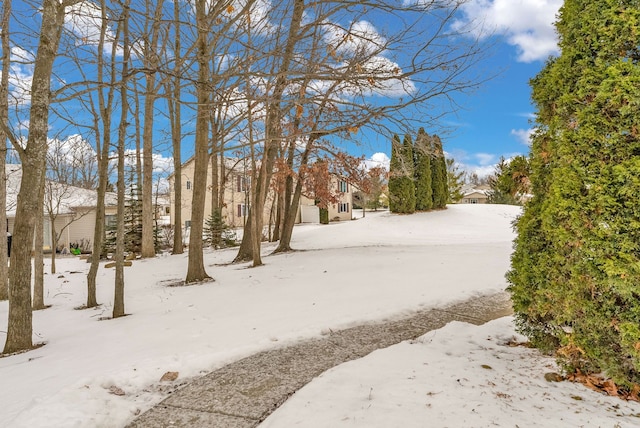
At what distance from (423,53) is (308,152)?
20.5ft

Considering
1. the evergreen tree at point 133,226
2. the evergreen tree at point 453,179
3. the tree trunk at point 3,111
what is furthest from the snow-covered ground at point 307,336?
the evergreen tree at point 453,179

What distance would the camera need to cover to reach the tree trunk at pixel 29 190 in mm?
4164

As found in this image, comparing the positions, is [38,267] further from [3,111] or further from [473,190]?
[473,190]

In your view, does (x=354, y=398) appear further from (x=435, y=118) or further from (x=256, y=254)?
(x=256, y=254)

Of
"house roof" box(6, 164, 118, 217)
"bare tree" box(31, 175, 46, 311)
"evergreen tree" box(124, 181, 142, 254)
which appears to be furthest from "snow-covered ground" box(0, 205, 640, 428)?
"house roof" box(6, 164, 118, 217)

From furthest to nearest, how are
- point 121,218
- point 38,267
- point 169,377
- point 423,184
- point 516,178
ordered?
1. point 423,184
2. point 38,267
3. point 121,218
4. point 516,178
5. point 169,377

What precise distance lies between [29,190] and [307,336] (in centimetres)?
351

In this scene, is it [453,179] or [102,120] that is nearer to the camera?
[102,120]

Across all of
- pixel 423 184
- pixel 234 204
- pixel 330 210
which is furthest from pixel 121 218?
pixel 330 210

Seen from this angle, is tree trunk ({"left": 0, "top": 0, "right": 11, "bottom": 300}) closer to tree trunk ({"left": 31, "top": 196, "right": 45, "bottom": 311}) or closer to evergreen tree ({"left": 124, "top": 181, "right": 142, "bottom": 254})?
tree trunk ({"left": 31, "top": 196, "right": 45, "bottom": 311})

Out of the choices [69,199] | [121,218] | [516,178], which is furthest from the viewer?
[69,199]

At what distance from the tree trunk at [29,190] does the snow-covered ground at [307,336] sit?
0.37 metres

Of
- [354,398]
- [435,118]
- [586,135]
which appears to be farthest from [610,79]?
[435,118]

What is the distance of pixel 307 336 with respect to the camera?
13.9ft
